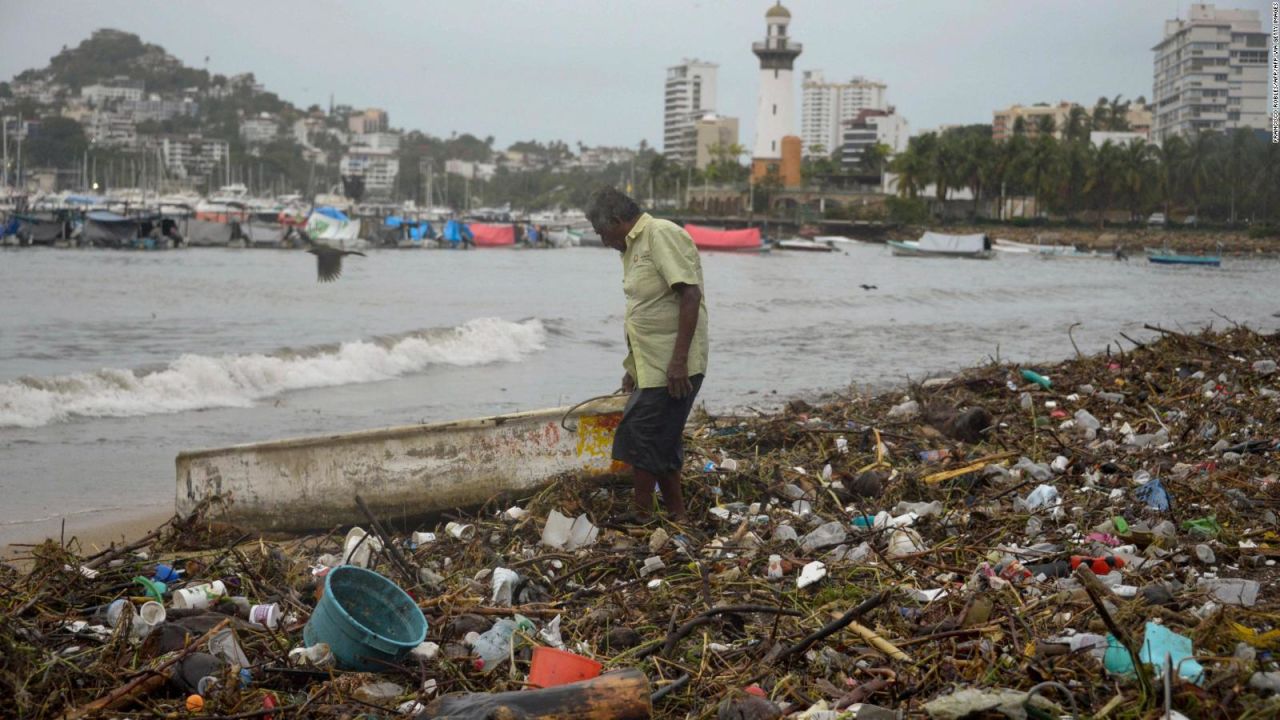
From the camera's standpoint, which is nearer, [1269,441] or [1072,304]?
[1269,441]

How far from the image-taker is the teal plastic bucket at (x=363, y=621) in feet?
11.0

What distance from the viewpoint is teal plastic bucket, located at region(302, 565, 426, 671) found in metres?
3.34

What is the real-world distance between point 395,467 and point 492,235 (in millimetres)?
67391

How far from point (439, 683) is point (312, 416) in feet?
24.8

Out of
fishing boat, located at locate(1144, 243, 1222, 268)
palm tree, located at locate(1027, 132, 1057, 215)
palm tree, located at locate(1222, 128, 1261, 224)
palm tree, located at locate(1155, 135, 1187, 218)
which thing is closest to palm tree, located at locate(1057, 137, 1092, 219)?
palm tree, located at locate(1027, 132, 1057, 215)

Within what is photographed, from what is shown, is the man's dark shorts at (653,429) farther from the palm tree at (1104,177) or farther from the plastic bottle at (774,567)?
the palm tree at (1104,177)

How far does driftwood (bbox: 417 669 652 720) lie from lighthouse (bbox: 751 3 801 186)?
305 feet

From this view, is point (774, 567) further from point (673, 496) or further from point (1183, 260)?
point (1183, 260)

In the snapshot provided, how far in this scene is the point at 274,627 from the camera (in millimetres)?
3738

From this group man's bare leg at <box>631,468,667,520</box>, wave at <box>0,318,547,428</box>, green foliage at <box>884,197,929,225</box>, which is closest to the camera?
man's bare leg at <box>631,468,667,520</box>

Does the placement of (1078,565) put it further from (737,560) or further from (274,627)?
(274,627)

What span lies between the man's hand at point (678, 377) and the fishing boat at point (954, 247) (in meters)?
55.3

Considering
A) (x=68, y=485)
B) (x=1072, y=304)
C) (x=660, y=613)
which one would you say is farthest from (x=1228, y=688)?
(x=1072, y=304)

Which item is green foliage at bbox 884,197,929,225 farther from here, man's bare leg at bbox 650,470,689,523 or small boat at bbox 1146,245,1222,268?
man's bare leg at bbox 650,470,689,523
